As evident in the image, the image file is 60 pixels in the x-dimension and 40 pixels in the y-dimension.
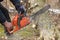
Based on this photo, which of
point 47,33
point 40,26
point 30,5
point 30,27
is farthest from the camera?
point 30,5

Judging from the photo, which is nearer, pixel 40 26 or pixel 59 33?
pixel 59 33

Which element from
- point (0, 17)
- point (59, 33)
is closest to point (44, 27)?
point (59, 33)

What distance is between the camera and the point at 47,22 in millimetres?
4273

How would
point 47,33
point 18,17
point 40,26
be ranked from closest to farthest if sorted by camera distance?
point 18,17 < point 47,33 < point 40,26

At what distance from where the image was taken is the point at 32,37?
4.44 metres

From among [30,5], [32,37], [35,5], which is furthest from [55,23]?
[30,5]

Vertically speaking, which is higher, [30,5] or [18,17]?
[18,17]

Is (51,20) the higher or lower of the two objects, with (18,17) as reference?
lower

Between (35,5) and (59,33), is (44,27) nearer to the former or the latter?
(59,33)

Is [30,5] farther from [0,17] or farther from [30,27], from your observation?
[0,17]

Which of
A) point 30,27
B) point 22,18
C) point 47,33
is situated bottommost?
point 30,27

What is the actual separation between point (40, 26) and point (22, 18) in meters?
0.84

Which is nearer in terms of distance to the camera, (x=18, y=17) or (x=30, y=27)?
(x=18, y=17)

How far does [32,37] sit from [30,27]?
0.38m
